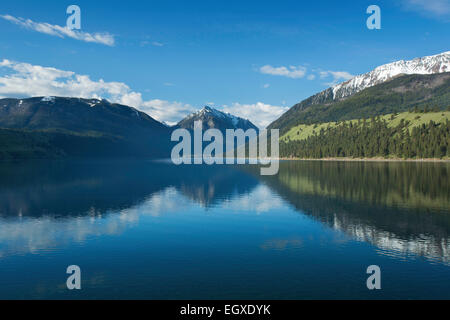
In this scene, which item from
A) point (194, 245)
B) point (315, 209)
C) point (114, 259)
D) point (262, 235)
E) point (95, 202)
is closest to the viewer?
point (114, 259)

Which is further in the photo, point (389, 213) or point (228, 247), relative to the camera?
point (389, 213)

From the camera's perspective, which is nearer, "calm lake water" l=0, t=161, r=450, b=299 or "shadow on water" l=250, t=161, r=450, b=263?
"calm lake water" l=0, t=161, r=450, b=299

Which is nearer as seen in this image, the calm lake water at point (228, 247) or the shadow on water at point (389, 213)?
the calm lake water at point (228, 247)

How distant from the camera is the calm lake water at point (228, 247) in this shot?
26.4m

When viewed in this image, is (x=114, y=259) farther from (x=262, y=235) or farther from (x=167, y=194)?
(x=167, y=194)

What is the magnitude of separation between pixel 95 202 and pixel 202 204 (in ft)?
80.8

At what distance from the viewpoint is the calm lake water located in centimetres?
2641

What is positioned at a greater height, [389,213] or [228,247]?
[389,213]

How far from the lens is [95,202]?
238 feet

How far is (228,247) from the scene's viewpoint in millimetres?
38812
